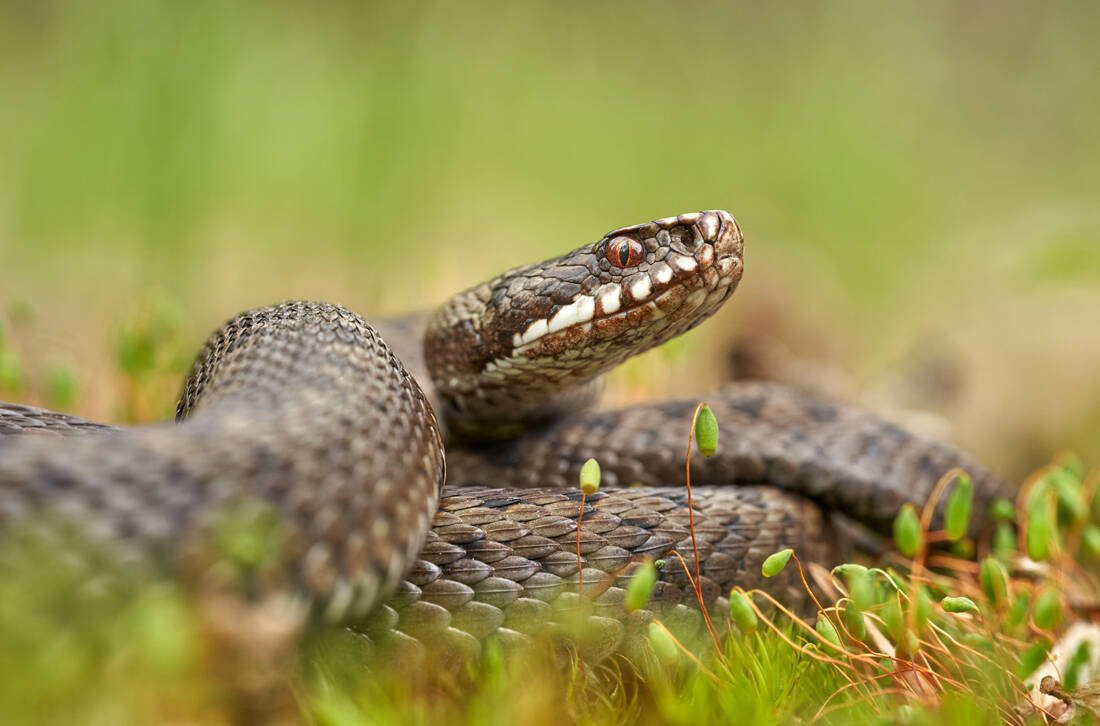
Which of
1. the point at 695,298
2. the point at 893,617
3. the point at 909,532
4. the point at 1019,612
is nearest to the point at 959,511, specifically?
the point at 909,532

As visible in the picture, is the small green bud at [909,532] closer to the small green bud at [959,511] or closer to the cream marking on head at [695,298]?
the small green bud at [959,511]

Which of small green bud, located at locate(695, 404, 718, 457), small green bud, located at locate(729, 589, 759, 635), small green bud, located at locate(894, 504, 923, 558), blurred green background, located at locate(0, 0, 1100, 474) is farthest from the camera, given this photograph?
blurred green background, located at locate(0, 0, 1100, 474)

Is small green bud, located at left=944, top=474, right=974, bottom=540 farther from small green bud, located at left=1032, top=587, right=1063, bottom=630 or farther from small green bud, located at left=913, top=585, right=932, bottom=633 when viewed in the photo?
small green bud, located at left=913, top=585, right=932, bottom=633

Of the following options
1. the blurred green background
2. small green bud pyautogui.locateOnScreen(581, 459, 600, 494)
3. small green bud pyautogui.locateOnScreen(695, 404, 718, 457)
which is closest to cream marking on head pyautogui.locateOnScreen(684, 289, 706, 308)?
small green bud pyautogui.locateOnScreen(695, 404, 718, 457)

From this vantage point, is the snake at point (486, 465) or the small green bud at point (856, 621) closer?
the snake at point (486, 465)

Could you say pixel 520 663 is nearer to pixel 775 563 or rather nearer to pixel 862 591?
pixel 775 563

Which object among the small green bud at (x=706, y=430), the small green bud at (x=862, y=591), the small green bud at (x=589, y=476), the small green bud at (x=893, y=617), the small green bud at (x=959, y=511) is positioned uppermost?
the small green bud at (x=706, y=430)

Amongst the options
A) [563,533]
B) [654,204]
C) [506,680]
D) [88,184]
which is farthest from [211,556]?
[654,204]

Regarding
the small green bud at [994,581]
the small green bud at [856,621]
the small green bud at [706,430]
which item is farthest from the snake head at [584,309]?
the small green bud at [994,581]
